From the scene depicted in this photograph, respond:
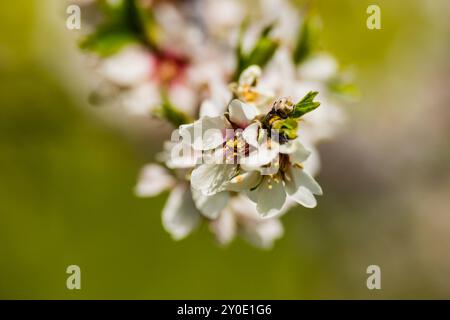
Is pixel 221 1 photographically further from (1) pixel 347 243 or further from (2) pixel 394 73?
(1) pixel 347 243

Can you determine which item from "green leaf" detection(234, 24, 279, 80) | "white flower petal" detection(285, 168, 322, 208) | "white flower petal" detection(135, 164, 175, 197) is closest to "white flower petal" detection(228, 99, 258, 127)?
"white flower petal" detection(285, 168, 322, 208)

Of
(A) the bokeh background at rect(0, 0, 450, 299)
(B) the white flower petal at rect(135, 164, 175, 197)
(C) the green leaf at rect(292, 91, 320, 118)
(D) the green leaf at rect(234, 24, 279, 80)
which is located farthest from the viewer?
(A) the bokeh background at rect(0, 0, 450, 299)

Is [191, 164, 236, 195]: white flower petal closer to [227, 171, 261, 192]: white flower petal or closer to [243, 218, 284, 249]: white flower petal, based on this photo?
[227, 171, 261, 192]: white flower petal

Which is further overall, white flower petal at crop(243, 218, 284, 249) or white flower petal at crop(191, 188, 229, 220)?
white flower petal at crop(243, 218, 284, 249)

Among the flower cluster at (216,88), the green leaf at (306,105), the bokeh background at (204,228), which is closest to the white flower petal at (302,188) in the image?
the flower cluster at (216,88)

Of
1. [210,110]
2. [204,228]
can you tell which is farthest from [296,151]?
[204,228]

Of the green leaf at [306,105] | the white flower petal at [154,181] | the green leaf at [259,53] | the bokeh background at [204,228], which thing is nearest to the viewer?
the green leaf at [306,105]

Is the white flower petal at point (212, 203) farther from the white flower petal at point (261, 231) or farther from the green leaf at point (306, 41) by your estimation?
the green leaf at point (306, 41)
